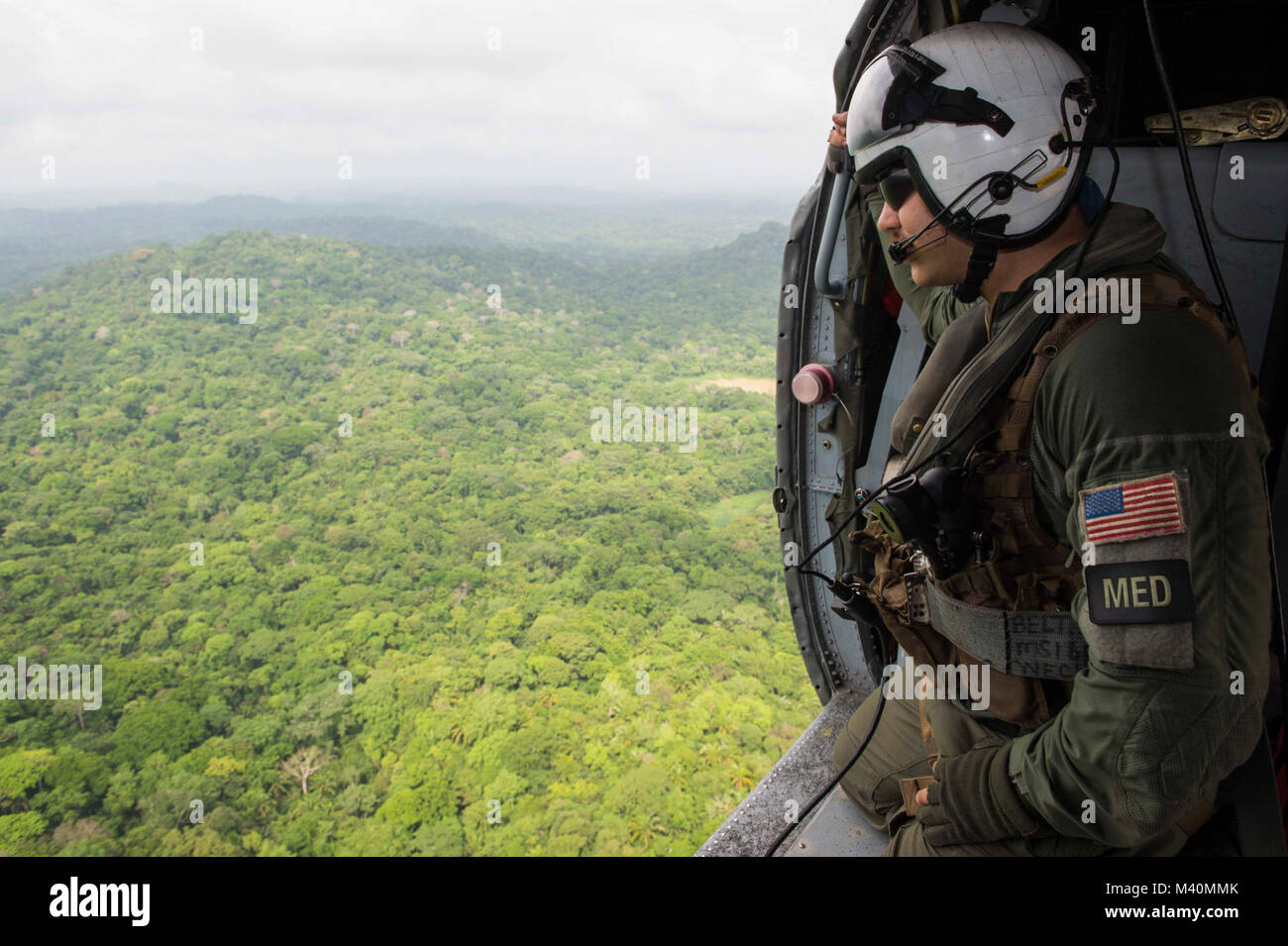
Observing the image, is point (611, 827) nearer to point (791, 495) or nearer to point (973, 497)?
point (791, 495)

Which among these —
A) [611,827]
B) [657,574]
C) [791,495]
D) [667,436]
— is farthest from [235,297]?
[791,495]

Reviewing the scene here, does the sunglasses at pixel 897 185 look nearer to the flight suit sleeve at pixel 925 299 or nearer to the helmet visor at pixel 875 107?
the helmet visor at pixel 875 107

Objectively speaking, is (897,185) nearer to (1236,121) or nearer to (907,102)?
(907,102)

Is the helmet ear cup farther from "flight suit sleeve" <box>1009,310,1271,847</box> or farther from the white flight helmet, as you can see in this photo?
"flight suit sleeve" <box>1009,310,1271,847</box>

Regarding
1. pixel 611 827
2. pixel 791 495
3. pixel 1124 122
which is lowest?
pixel 611 827
